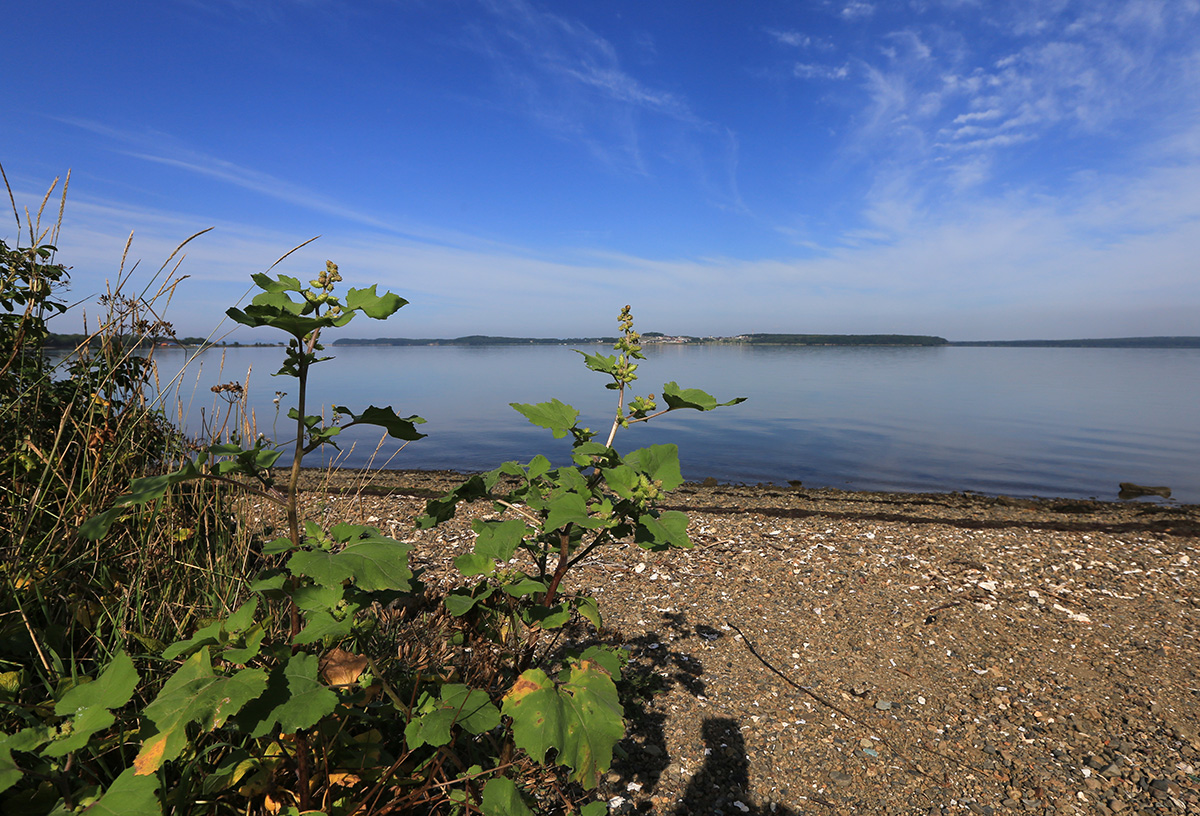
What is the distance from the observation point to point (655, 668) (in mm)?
3668

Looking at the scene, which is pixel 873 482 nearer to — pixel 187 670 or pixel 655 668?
pixel 655 668

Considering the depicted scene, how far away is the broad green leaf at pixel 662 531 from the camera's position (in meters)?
1.63

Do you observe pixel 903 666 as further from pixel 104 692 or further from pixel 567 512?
pixel 104 692

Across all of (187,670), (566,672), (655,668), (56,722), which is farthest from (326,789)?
(655,668)

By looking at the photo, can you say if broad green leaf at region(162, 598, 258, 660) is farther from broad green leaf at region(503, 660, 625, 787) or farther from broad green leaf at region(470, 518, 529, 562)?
broad green leaf at region(503, 660, 625, 787)

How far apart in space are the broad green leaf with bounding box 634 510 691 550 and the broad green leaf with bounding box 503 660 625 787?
0.40m

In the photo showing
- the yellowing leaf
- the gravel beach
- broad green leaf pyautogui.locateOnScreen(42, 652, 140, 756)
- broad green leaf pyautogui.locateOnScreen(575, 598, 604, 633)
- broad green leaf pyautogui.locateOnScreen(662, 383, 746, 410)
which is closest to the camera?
broad green leaf pyautogui.locateOnScreen(42, 652, 140, 756)

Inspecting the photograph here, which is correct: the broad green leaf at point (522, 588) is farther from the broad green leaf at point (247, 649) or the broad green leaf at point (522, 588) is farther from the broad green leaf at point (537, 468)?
the broad green leaf at point (247, 649)

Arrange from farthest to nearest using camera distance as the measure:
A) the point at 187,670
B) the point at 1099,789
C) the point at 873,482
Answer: the point at 873,482, the point at 1099,789, the point at 187,670

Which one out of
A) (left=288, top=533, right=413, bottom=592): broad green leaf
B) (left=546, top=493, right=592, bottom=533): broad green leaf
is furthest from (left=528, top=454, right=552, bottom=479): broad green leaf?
(left=288, top=533, right=413, bottom=592): broad green leaf

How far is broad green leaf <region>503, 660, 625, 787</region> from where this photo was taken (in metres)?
1.38

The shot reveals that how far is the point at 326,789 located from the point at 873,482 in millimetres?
13839

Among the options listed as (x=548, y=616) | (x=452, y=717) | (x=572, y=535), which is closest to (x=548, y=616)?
(x=548, y=616)

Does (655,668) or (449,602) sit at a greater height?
(449,602)
